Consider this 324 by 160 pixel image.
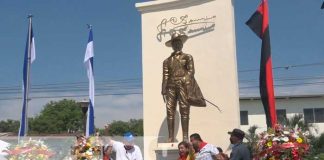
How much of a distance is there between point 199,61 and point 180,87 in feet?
5.62

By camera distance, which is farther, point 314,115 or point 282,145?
→ point 314,115

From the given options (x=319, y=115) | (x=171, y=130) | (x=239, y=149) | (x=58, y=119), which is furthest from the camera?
(x=58, y=119)

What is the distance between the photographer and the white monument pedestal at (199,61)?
1008 cm

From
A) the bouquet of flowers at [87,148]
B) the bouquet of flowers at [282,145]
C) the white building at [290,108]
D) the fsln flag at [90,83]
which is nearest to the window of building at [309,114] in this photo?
the white building at [290,108]

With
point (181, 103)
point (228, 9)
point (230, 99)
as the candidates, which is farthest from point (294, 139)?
point (228, 9)

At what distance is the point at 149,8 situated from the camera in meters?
11.4

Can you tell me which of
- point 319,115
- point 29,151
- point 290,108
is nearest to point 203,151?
point 29,151

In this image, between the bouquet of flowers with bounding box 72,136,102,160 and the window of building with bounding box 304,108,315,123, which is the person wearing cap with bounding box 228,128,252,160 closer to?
the bouquet of flowers with bounding box 72,136,102,160

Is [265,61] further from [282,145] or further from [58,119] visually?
[58,119]

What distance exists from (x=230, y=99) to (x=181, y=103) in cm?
152

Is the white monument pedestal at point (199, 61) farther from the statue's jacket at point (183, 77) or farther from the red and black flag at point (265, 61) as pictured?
the statue's jacket at point (183, 77)

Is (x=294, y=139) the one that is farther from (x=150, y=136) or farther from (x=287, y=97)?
(x=287, y=97)
